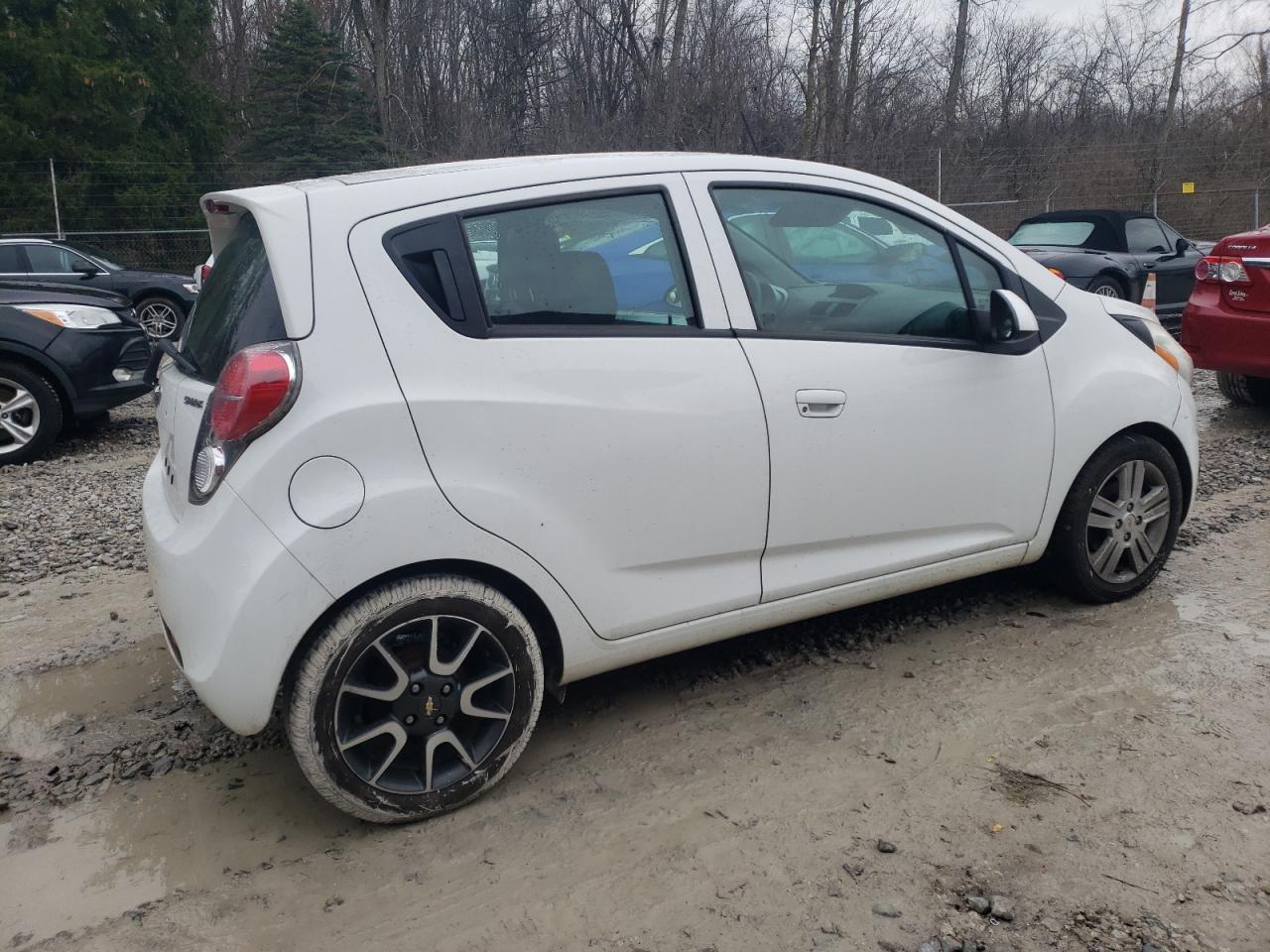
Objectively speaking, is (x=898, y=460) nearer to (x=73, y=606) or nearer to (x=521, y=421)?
(x=521, y=421)

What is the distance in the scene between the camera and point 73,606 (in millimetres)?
4504

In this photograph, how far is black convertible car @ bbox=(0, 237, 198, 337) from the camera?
44.7 feet

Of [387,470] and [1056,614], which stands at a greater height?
[387,470]

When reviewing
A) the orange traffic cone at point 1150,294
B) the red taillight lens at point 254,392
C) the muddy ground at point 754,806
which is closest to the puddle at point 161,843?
the muddy ground at point 754,806

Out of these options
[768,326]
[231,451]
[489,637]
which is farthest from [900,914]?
[231,451]

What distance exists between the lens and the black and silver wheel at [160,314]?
47.1 feet

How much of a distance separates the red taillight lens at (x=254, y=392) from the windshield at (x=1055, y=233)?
40.7ft

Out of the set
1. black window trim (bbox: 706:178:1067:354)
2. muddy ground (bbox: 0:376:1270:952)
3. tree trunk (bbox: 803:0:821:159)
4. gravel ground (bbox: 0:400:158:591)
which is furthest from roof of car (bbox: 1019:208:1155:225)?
gravel ground (bbox: 0:400:158:591)

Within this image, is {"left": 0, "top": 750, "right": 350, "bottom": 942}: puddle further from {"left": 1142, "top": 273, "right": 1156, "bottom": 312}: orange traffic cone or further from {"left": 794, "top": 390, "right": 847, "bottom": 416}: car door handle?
{"left": 1142, "top": 273, "right": 1156, "bottom": 312}: orange traffic cone

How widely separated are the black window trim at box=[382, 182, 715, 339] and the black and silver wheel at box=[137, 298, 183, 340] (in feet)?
41.7

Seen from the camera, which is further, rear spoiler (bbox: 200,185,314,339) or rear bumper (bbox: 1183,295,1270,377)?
rear bumper (bbox: 1183,295,1270,377)

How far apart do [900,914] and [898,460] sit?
146 cm

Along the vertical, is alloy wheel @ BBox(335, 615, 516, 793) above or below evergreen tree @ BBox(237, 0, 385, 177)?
below

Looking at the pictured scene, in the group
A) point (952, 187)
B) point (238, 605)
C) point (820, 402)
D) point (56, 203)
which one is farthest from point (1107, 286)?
point (56, 203)
